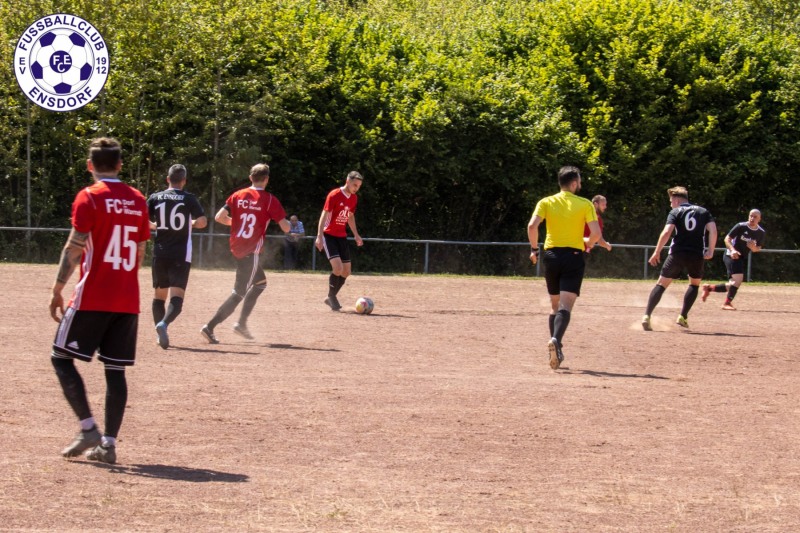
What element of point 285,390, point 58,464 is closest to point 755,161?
point 285,390

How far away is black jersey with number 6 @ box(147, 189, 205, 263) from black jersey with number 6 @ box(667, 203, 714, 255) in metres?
6.62

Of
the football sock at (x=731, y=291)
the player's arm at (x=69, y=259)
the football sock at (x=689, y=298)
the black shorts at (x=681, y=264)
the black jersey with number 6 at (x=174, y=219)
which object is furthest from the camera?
the football sock at (x=731, y=291)

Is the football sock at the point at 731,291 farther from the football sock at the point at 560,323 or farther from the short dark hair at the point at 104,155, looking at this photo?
the short dark hair at the point at 104,155

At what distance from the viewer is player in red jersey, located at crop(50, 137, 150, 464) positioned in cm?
659

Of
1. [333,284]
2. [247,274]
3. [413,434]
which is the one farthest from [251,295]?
[413,434]

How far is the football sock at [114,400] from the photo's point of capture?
669 cm

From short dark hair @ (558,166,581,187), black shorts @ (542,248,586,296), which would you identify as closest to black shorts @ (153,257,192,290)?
black shorts @ (542,248,586,296)

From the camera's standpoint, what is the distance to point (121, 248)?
668 cm

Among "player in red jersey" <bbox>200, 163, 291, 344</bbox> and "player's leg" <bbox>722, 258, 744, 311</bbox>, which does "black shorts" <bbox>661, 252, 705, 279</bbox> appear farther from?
"player in red jersey" <bbox>200, 163, 291, 344</bbox>

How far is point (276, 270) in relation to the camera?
27.9m

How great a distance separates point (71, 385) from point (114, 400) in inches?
10.2

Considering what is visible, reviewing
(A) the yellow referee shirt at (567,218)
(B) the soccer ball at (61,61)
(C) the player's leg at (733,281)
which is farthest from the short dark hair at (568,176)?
(B) the soccer ball at (61,61)

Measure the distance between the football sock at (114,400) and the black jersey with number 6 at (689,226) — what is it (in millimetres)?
10093

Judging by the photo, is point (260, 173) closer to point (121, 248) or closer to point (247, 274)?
point (247, 274)
